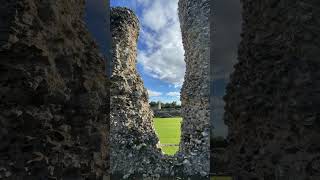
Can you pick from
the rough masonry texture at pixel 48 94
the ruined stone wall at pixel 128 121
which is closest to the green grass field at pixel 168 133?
the ruined stone wall at pixel 128 121

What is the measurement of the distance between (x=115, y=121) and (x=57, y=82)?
37.5 feet

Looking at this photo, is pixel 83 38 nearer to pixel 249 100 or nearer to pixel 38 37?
pixel 38 37

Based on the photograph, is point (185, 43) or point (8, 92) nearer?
point (8, 92)

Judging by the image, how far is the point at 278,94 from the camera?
3998 mm

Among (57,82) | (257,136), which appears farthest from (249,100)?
(57,82)

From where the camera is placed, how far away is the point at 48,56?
339 cm

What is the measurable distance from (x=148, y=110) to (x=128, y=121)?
1087mm

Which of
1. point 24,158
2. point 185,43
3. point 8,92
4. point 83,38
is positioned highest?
point 185,43

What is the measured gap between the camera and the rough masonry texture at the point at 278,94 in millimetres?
3611

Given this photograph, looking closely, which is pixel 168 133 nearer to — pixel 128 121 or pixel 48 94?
pixel 128 121

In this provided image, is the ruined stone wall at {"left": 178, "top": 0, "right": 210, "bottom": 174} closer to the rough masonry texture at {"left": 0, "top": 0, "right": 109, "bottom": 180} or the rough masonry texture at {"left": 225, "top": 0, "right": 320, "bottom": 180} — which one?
the rough masonry texture at {"left": 225, "top": 0, "right": 320, "bottom": 180}

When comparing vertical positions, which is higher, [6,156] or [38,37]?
[38,37]

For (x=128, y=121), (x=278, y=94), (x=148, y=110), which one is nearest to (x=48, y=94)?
(x=278, y=94)

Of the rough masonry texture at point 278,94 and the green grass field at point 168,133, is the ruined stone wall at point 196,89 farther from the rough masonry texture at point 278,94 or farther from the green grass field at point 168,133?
the rough masonry texture at point 278,94
